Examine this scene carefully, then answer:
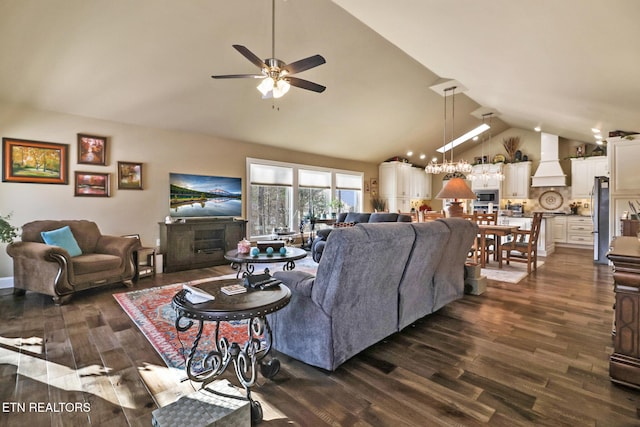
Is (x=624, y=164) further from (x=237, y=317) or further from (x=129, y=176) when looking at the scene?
(x=129, y=176)

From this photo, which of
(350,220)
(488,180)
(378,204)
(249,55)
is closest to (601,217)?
(488,180)

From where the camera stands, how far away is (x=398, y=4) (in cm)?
293

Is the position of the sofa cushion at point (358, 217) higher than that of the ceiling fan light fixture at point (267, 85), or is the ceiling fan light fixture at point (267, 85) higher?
the ceiling fan light fixture at point (267, 85)

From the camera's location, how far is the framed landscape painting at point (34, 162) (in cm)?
406

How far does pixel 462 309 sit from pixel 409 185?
7.27 meters

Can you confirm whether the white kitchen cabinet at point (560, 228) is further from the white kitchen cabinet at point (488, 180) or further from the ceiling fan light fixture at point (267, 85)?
the ceiling fan light fixture at point (267, 85)

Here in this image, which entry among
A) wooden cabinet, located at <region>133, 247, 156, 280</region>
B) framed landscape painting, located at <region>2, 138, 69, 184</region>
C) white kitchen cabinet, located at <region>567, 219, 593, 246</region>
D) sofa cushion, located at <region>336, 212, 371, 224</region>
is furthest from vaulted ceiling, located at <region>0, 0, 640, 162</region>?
white kitchen cabinet, located at <region>567, 219, 593, 246</region>

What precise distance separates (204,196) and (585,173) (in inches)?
381

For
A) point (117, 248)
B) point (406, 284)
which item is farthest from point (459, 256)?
point (117, 248)

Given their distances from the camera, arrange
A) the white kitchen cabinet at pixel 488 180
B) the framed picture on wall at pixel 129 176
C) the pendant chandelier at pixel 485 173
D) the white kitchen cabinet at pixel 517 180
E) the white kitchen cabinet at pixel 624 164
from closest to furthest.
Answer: the framed picture on wall at pixel 129 176 < the white kitchen cabinet at pixel 624 164 < the white kitchen cabinet at pixel 517 180 < the pendant chandelier at pixel 485 173 < the white kitchen cabinet at pixel 488 180

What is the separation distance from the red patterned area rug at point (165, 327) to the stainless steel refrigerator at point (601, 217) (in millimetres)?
6901

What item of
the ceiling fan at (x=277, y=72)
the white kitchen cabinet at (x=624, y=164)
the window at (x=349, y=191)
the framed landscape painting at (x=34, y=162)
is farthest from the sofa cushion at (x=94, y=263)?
the white kitchen cabinet at (x=624, y=164)

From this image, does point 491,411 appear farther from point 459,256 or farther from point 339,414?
point 459,256

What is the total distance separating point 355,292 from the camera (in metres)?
2.11
